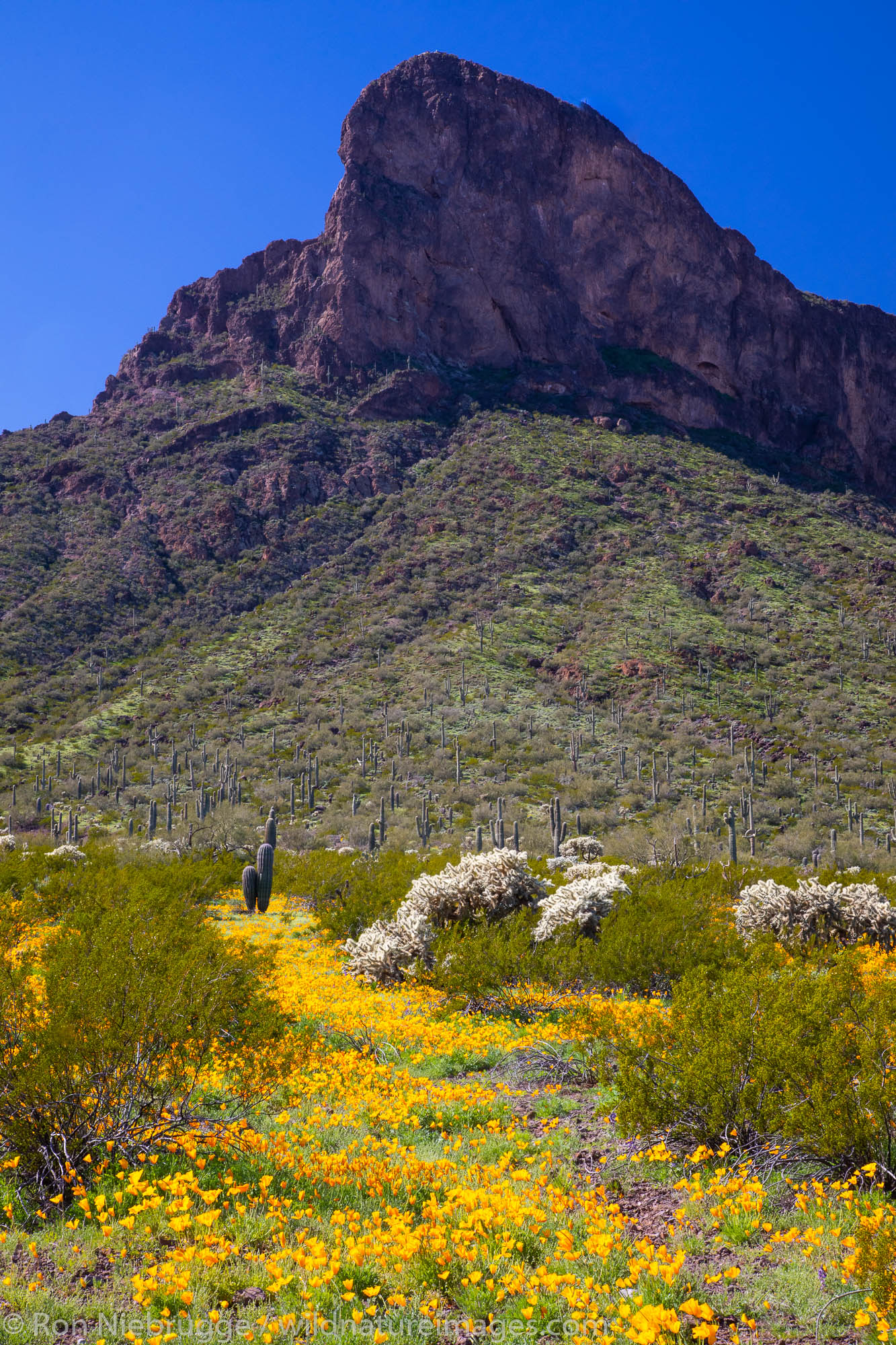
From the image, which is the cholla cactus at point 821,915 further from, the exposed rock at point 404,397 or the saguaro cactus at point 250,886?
the exposed rock at point 404,397

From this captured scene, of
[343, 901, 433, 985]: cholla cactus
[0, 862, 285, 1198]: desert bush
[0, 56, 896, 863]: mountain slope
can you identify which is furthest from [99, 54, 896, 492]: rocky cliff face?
[0, 862, 285, 1198]: desert bush

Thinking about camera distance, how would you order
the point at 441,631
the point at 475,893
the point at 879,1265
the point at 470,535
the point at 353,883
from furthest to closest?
the point at 470,535
the point at 441,631
the point at 353,883
the point at 475,893
the point at 879,1265

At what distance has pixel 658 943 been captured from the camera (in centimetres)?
1048

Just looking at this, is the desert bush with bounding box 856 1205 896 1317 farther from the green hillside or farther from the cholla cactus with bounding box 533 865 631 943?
the green hillside

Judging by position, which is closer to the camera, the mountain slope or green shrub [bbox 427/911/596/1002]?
green shrub [bbox 427/911/596/1002]

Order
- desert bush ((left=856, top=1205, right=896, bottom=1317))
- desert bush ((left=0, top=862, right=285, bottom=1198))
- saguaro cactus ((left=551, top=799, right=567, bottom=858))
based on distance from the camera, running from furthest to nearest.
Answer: saguaro cactus ((left=551, top=799, right=567, bottom=858)), desert bush ((left=0, top=862, right=285, bottom=1198)), desert bush ((left=856, top=1205, right=896, bottom=1317))

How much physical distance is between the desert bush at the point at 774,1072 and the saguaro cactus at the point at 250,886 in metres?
13.2

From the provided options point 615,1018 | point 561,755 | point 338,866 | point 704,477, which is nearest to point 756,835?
point 561,755

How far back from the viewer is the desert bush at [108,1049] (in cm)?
483

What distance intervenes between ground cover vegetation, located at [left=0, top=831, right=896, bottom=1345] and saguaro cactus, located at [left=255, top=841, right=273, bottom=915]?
8.89 meters

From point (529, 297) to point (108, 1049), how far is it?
109m

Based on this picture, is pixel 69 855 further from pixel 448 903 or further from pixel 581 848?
pixel 581 848

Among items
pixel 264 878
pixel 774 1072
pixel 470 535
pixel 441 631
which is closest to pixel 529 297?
pixel 470 535

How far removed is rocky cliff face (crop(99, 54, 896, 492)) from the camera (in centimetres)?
9494
